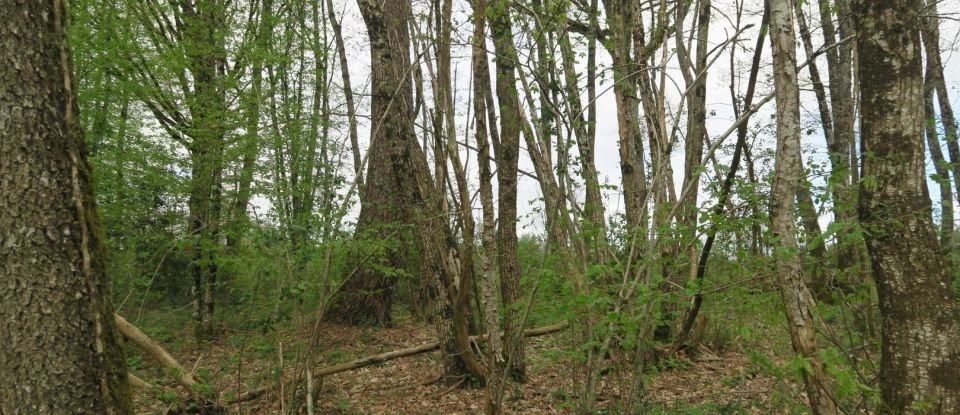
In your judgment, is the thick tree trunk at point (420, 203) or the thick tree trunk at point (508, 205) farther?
the thick tree trunk at point (508, 205)

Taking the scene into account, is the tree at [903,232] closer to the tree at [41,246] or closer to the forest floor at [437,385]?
the forest floor at [437,385]

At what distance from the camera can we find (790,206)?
322 centimetres

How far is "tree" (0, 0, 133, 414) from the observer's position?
2.80 m

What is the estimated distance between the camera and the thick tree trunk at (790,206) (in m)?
3.10

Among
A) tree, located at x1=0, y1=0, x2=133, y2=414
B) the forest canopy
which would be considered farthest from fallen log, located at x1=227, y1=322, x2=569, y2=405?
tree, located at x1=0, y1=0, x2=133, y2=414

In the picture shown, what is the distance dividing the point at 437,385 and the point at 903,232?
4837 mm

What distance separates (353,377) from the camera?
7.25 m

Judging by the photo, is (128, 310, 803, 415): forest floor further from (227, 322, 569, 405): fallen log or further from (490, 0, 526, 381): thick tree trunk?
(490, 0, 526, 381): thick tree trunk

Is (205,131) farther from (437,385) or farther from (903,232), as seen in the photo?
(903,232)

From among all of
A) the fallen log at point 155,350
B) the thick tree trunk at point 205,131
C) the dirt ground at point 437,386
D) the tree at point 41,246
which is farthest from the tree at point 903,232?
the thick tree trunk at point 205,131

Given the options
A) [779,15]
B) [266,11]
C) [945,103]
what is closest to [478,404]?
[779,15]

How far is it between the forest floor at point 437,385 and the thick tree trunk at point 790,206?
136 centimetres

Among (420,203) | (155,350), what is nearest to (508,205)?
(420,203)

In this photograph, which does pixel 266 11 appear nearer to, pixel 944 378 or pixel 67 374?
pixel 67 374
